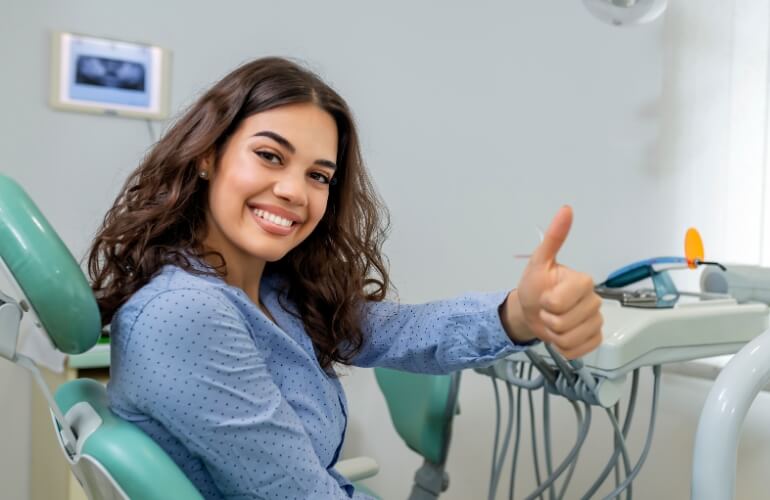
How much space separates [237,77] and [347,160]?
201 millimetres

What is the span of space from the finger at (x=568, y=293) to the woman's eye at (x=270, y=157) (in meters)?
0.39

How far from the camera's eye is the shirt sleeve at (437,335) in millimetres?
917

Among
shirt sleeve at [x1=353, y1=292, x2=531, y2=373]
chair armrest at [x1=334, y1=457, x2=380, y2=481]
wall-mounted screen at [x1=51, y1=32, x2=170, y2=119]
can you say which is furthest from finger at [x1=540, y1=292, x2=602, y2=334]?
wall-mounted screen at [x1=51, y1=32, x2=170, y2=119]

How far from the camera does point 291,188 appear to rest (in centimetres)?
86

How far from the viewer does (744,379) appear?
79 cm

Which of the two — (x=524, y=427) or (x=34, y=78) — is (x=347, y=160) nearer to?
(x=34, y=78)

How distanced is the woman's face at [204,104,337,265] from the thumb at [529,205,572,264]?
32 centimetres

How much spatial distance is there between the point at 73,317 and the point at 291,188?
0.31 metres

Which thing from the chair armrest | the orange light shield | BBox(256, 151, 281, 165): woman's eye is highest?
BBox(256, 151, 281, 165): woman's eye

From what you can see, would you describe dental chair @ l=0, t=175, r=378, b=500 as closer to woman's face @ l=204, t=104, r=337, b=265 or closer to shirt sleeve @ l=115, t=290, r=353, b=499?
shirt sleeve @ l=115, t=290, r=353, b=499

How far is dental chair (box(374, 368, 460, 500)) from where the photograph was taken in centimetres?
150

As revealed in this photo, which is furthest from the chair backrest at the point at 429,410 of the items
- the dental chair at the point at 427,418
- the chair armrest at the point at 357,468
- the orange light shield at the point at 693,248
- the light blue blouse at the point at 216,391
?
the light blue blouse at the point at 216,391

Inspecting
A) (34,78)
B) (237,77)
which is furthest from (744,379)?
(34,78)

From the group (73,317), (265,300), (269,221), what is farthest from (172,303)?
(265,300)
